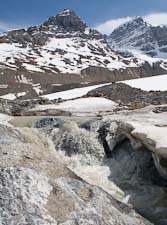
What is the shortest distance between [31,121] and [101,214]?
18416 mm

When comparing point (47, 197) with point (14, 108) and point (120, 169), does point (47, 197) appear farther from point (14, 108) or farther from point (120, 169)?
point (14, 108)

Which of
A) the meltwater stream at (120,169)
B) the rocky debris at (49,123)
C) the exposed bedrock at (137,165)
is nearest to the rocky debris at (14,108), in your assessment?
the rocky debris at (49,123)

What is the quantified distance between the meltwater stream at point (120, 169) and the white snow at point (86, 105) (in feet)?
44.0

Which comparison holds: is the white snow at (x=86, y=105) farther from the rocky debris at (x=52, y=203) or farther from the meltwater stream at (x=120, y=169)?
the rocky debris at (x=52, y=203)

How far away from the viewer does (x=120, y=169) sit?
1869 cm

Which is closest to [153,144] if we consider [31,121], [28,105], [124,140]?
[124,140]

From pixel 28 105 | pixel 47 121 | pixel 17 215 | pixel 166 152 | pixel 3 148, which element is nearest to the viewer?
pixel 17 215

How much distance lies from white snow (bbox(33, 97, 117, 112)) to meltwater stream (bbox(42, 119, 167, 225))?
13.4 m

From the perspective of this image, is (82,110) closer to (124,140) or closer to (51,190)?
(124,140)

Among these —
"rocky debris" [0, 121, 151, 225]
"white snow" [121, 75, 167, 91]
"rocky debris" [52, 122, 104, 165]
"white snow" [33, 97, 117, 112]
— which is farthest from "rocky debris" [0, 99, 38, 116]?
"white snow" [121, 75, 167, 91]

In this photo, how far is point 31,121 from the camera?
27922 millimetres

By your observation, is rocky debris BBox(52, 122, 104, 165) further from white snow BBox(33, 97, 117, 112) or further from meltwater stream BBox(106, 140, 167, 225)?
white snow BBox(33, 97, 117, 112)

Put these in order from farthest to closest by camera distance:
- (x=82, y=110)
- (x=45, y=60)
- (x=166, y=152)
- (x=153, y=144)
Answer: (x=45, y=60)
(x=82, y=110)
(x=153, y=144)
(x=166, y=152)

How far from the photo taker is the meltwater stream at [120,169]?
47.1ft
